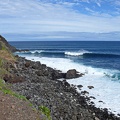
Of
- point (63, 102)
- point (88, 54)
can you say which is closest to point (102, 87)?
point (63, 102)

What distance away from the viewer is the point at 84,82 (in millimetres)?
32062

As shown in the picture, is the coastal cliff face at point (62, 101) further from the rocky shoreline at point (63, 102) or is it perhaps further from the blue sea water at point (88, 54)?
the blue sea water at point (88, 54)

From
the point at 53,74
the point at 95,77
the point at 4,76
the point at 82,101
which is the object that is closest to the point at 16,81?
the point at 4,76

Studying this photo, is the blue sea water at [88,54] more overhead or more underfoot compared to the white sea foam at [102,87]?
more overhead

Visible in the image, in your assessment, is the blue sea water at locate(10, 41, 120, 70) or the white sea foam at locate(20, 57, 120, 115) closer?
the white sea foam at locate(20, 57, 120, 115)

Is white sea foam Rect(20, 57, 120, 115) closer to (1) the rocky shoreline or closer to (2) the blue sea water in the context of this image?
(1) the rocky shoreline

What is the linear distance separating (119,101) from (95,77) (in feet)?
38.3

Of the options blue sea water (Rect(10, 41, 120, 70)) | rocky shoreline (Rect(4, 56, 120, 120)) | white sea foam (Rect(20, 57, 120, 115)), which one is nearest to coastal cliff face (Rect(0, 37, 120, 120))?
rocky shoreline (Rect(4, 56, 120, 120))

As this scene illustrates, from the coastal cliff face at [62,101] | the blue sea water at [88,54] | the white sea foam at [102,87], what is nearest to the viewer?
the coastal cliff face at [62,101]

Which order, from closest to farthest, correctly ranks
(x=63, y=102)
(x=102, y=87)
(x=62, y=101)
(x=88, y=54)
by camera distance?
(x=63, y=102) → (x=62, y=101) → (x=102, y=87) → (x=88, y=54)

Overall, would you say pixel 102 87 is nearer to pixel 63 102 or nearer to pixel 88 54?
pixel 63 102

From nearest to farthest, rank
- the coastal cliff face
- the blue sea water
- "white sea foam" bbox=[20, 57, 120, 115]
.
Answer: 1. the coastal cliff face
2. "white sea foam" bbox=[20, 57, 120, 115]
3. the blue sea water

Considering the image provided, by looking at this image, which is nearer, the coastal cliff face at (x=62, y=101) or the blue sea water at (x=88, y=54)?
the coastal cliff face at (x=62, y=101)

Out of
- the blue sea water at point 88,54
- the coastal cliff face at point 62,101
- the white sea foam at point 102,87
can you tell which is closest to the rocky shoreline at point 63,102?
the coastal cliff face at point 62,101
